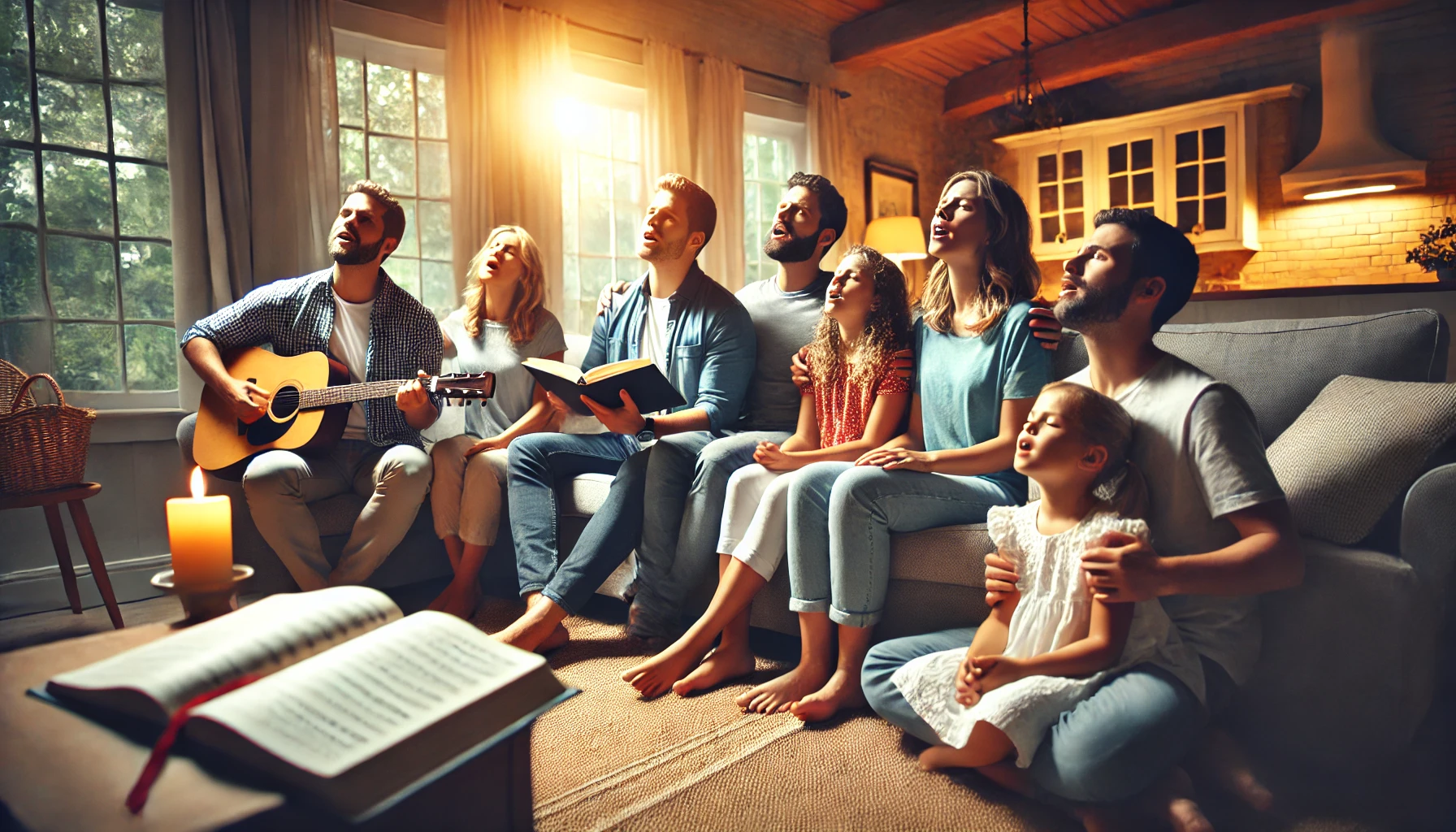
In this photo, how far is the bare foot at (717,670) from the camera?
1.89 m

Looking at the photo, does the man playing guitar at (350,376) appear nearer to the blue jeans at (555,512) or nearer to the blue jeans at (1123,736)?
the blue jeans at (555,512)

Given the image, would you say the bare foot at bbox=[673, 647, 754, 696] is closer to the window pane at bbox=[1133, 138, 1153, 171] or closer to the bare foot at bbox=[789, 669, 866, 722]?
the bare foot at bbox=[789, 669, 866, 722]

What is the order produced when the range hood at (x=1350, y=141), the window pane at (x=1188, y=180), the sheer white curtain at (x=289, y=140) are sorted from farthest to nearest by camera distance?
the window pane at (x=1188, y=180), the range hood at (x=1350, y=141), the sheer white curtain at (x=289, y=140)

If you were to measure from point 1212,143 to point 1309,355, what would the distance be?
5.12m

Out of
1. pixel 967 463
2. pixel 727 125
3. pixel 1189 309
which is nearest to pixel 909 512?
pixel 967 463

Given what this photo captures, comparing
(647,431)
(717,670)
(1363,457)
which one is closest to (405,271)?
(647,431)

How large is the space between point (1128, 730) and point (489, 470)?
1780 mm

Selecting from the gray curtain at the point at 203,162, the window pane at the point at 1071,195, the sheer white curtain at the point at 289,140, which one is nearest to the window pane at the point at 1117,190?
the window pane at the point at 1071,195

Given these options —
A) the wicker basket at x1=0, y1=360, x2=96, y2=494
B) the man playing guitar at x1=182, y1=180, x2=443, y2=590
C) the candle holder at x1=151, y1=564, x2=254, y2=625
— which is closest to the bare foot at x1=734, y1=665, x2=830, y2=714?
the candle holder at x1=151, y1=564, x2=254, y2=625

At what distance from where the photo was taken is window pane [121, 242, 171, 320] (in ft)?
10.2

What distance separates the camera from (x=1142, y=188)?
6395mm

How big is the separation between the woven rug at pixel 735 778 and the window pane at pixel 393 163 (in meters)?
2.74

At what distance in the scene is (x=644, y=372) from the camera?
2.07 metres

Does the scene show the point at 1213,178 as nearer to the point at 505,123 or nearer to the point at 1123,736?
the point at 505,123
